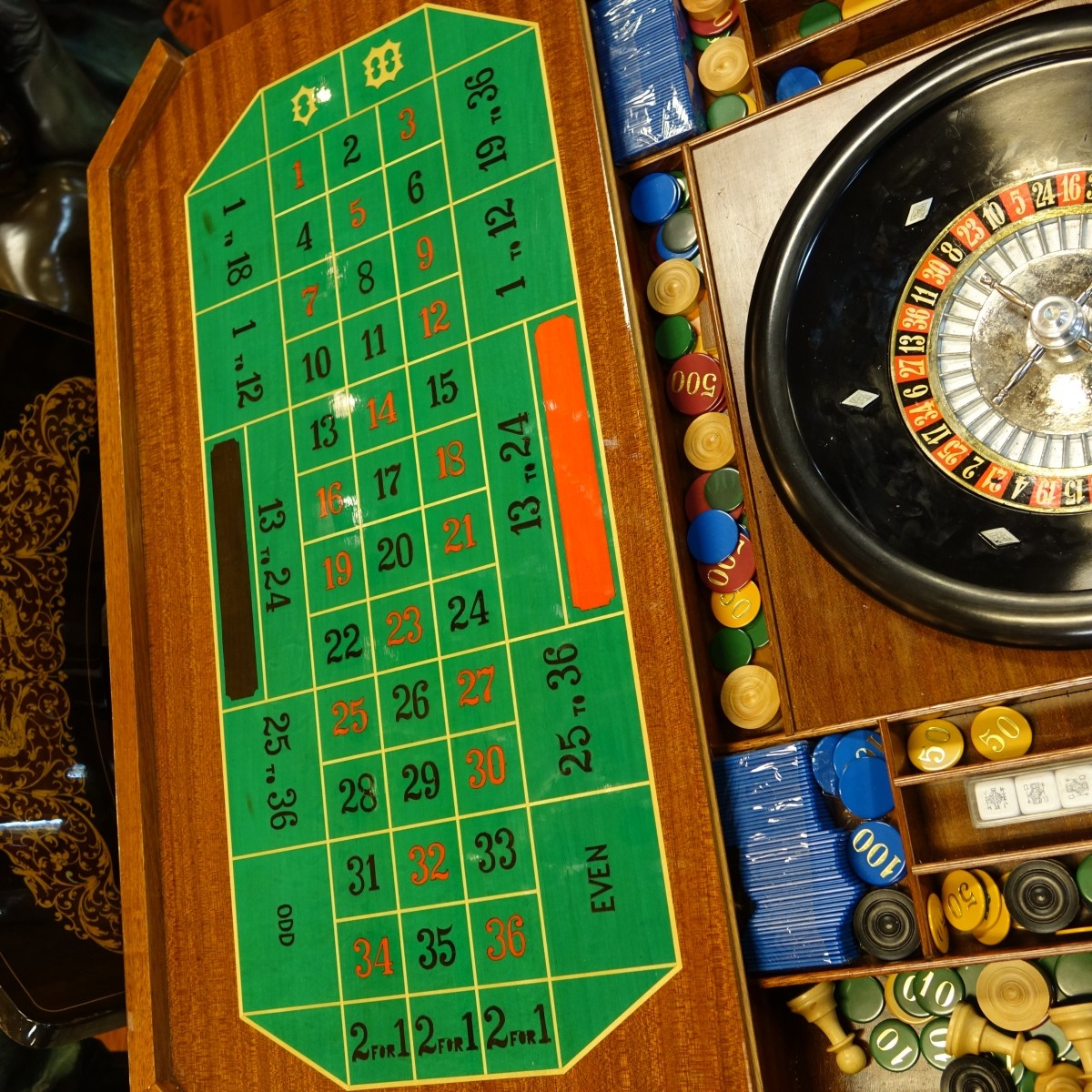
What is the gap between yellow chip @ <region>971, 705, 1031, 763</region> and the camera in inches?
72.1

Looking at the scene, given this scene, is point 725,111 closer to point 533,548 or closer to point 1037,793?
point 533,548

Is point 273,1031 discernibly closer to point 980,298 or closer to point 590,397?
point 590,397

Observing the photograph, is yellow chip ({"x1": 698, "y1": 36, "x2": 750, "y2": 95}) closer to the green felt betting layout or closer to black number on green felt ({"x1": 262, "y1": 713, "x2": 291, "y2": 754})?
the green felt betting layout

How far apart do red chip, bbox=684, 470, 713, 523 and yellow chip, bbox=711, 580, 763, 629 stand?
0.14m

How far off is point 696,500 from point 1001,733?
1.97ft

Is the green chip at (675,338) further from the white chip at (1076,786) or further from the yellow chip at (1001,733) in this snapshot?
the white chip at (1076,786)

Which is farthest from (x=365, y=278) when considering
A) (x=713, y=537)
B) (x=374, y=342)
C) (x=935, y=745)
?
(x=935, y=745)

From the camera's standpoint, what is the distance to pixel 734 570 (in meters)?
2.06

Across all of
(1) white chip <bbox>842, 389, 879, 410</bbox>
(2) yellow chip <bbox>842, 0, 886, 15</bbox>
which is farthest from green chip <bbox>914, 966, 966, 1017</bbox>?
(2) yellow chip <bbox>842, 0, 886, 15</bbox>

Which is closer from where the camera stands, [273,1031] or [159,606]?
[273,1031]

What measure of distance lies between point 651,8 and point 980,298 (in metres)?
0.81

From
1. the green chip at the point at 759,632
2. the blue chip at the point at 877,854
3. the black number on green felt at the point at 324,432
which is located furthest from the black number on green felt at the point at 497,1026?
the black number on green felt at the point at 324,432

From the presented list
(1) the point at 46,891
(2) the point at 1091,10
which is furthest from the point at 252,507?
(2) the point at 1091,10

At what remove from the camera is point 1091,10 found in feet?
5.97
